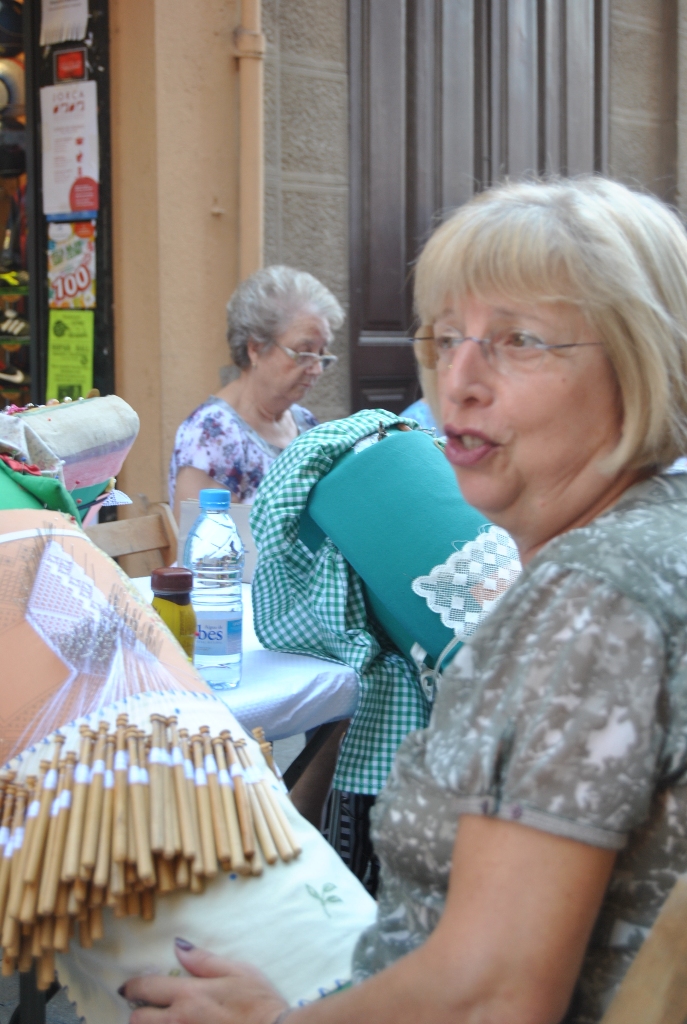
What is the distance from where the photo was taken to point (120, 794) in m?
1.07

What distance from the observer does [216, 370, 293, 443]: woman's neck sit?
3514 millimetres

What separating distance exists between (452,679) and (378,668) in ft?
3.05

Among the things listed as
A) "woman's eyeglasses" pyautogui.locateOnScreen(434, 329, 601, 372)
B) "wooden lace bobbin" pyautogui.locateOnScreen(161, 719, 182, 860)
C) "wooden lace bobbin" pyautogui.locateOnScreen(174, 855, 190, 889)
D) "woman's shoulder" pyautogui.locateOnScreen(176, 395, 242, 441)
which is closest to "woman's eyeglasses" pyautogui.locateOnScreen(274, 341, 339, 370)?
"woman's shoulder" pyautogui.locateOnScreen(176, 395, 242, 441)

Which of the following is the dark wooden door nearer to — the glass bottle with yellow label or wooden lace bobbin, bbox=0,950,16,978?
the glass bottle with yellow label

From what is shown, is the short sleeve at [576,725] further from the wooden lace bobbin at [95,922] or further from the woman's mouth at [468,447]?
the wooden lace bobbin at [95,922]

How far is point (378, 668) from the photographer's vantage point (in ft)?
6.27

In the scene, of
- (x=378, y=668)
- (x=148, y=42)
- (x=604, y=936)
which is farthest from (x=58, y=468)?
(x=148, y=42)

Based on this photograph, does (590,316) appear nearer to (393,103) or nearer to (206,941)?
(206,941)

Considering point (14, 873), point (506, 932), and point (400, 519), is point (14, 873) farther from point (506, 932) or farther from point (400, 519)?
point (400, 519)

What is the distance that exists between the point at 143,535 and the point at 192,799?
178cm

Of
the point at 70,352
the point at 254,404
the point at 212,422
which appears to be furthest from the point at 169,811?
the point at 70,352

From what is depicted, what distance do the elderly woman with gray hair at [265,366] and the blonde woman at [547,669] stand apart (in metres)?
→ 2.17

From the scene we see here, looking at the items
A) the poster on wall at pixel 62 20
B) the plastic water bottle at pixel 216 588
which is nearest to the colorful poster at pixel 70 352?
the poster on wall at pixel 62 20

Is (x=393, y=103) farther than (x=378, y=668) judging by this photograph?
Yes
